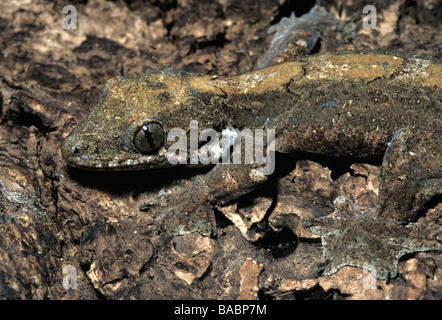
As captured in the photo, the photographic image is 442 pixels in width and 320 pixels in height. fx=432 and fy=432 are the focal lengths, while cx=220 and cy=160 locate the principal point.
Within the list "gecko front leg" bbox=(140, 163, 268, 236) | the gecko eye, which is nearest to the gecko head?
the gecko eye

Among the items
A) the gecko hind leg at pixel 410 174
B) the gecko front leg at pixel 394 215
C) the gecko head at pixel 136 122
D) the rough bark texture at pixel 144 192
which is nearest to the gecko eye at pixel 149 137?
the gecko head at pixel 136 122

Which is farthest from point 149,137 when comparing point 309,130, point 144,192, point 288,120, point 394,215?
point 394,215

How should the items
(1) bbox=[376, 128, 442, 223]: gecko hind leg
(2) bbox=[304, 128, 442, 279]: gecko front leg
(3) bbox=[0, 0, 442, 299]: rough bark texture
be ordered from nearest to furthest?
(3) bbox=[0, 0, 442, 299]: rough bark texture < (2) bbox=[304, 128, 442, 279]: gecko front leg < (1) bbox=[376, 128, 442, 223]: gecko hind leg

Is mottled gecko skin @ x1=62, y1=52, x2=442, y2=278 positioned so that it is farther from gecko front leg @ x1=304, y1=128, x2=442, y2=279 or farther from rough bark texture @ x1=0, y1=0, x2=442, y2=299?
rough bark texture @ x1=0, y1=0, x2=442, y2=299

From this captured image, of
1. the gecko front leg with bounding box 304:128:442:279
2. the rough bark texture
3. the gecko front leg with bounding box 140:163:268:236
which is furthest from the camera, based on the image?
the gecko front leg with bounding box 140:163:268:236

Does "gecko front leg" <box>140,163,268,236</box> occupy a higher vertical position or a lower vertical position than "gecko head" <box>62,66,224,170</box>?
lower

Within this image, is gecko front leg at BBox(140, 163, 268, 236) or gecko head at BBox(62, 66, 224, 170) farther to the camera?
gecko front leg at BBox(140, 163, 268, 236)
